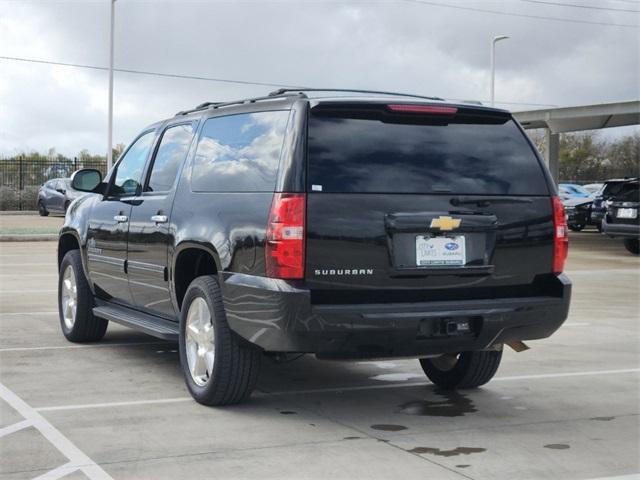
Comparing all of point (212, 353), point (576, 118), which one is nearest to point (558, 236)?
point (212, 353)

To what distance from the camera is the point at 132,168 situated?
8562 millimetres

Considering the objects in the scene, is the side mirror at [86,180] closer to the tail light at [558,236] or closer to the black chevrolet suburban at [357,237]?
the black chevrolet suburban at [357,237]

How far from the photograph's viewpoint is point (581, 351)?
9273 millimetres

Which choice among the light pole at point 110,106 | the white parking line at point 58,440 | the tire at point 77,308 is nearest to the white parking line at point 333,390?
the white parking line at point 58,440

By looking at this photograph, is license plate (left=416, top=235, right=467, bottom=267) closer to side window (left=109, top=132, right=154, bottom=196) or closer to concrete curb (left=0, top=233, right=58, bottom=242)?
side window (left=109, top=132, right=154, bottom=196)

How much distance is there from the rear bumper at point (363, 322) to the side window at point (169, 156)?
5.04 ft

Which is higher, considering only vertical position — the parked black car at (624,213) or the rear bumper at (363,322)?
the parked black car at (624,213)

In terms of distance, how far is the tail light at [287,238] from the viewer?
585cm

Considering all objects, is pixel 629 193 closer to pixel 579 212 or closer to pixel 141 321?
pixel 579 212

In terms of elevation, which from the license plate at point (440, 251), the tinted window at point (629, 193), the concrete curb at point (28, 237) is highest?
the tinted window at point (629, 193)

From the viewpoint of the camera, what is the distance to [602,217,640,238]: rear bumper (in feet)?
70.2

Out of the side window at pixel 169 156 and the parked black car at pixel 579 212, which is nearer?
the side window at pixel 169 156

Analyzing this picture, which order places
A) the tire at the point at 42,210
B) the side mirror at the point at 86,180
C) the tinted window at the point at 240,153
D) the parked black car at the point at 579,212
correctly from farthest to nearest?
the tire at the point at 42,210, the parked black car at the point at 579,212, the side mirror at the point at 86,180, the tinted window at the point at 240,153

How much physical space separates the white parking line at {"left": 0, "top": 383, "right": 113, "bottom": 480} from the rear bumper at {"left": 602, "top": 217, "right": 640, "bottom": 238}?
16.7m
